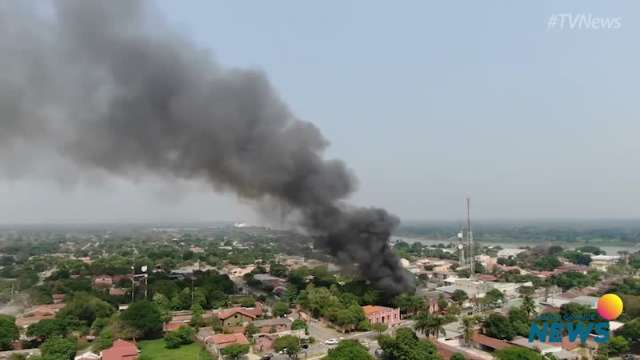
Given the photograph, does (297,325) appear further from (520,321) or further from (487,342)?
(520,321)

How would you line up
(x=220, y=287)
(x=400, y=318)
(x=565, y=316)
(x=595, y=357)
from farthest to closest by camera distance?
1. (x=220, y=287)
2. (x=400, y=318)
3. (x=565, y=316)
4. (x=595, y=357)

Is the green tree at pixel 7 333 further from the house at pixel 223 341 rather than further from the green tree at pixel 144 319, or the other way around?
the house at pixel 223 341

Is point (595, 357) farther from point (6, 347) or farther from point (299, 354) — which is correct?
point (6, 347)

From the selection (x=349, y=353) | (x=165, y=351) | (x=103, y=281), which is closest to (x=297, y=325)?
(x=165, y=351)

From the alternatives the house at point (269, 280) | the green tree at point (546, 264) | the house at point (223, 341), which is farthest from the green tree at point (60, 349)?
the green tree at point (546, 264)

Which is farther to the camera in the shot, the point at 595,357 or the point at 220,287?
the point at 220,287

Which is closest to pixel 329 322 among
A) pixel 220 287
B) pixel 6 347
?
pixel 220 287
